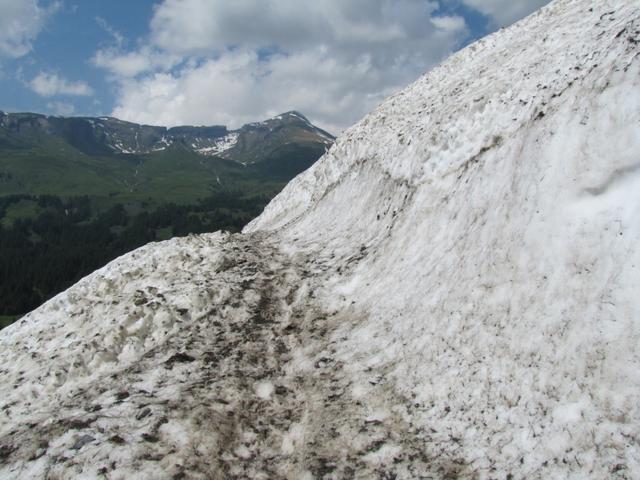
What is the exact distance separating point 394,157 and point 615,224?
12281 millimetres

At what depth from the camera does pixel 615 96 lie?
32.3ft

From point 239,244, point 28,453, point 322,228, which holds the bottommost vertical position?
point 28,453

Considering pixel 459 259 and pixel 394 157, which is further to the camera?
pixel 394 157

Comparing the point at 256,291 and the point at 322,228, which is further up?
the point at 322,228

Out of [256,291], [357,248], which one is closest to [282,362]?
[256,291]

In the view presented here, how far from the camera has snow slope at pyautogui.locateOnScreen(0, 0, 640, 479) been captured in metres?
7.73

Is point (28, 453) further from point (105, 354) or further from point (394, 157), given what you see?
point (394, 157)

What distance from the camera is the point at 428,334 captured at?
10.5 m

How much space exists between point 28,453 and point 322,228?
1520 centimetres

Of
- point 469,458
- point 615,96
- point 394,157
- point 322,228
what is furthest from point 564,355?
point 322,228

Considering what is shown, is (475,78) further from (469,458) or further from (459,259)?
(469,458)

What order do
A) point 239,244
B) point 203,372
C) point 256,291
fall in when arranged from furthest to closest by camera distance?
point 239,244 → point 256,291 → point 203,372

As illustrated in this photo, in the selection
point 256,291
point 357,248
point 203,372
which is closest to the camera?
point 203,372

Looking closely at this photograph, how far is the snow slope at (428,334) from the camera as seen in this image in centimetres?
773
